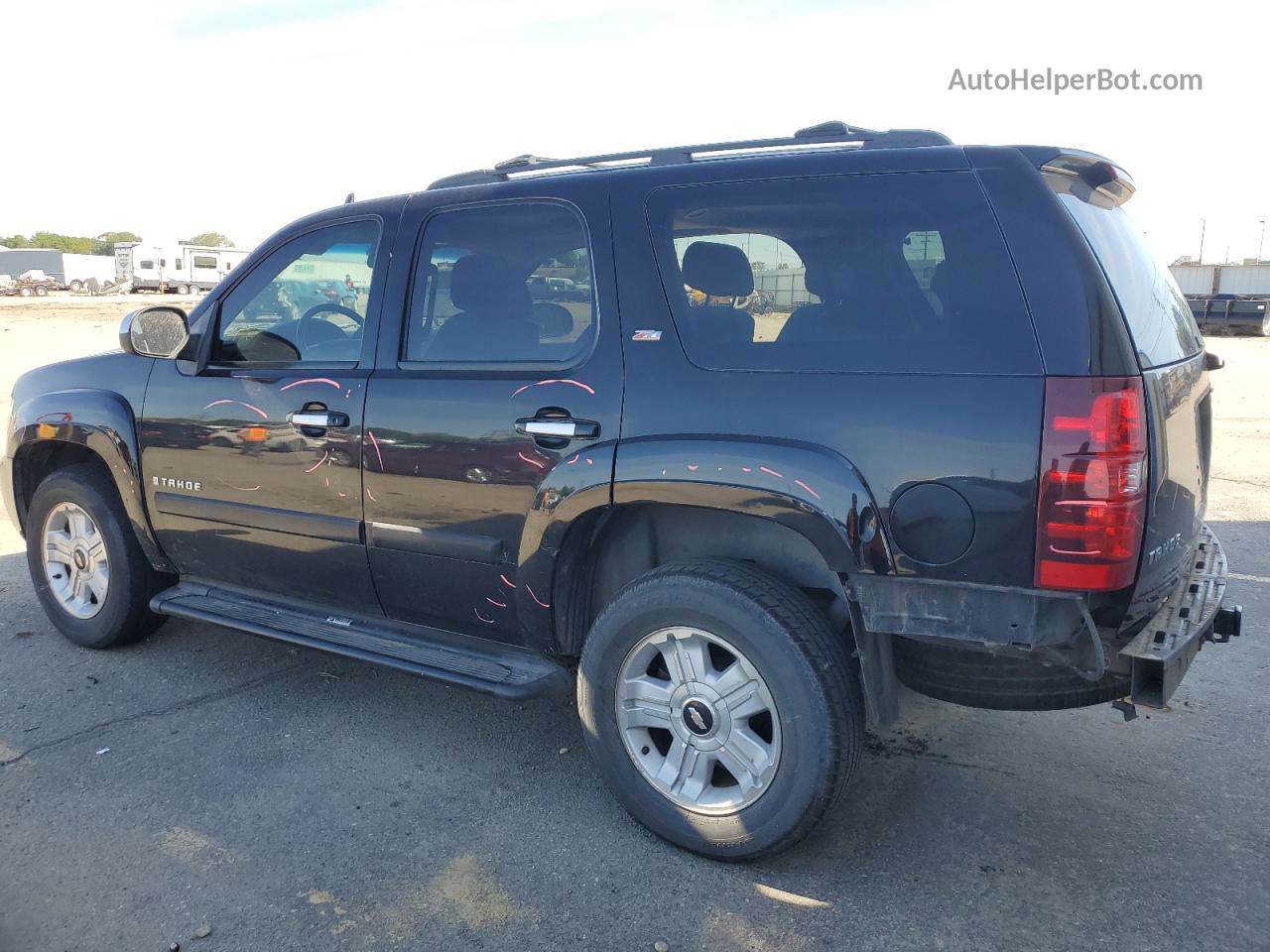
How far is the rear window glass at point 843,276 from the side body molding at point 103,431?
2.58m

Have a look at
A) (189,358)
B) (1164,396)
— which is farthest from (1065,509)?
(189,358)

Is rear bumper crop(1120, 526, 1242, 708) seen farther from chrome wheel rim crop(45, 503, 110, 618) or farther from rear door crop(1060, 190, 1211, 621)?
chrome wheel rim crop(45, 503, 110, 618)

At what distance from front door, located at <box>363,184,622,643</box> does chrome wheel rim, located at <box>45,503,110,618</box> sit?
179cm

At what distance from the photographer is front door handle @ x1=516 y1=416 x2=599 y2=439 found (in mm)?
3115

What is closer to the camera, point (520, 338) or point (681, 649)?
point (681, 649)

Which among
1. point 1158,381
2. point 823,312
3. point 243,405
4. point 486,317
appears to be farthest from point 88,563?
point 1158,381

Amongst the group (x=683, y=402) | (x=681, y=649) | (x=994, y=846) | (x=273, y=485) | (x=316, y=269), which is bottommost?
(x=994, y=846)

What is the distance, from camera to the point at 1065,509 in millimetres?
2482

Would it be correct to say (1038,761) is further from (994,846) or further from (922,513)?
(922,513)

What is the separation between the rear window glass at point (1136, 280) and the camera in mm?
2670

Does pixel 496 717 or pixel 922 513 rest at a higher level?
pixel 922 513

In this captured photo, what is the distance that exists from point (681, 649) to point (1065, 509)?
3.73ft

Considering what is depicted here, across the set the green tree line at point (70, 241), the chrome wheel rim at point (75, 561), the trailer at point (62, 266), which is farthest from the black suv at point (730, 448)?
the green tree line at point (70, 241)

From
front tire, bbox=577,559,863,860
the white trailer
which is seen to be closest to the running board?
front tire, bbox=577,559,863,860
